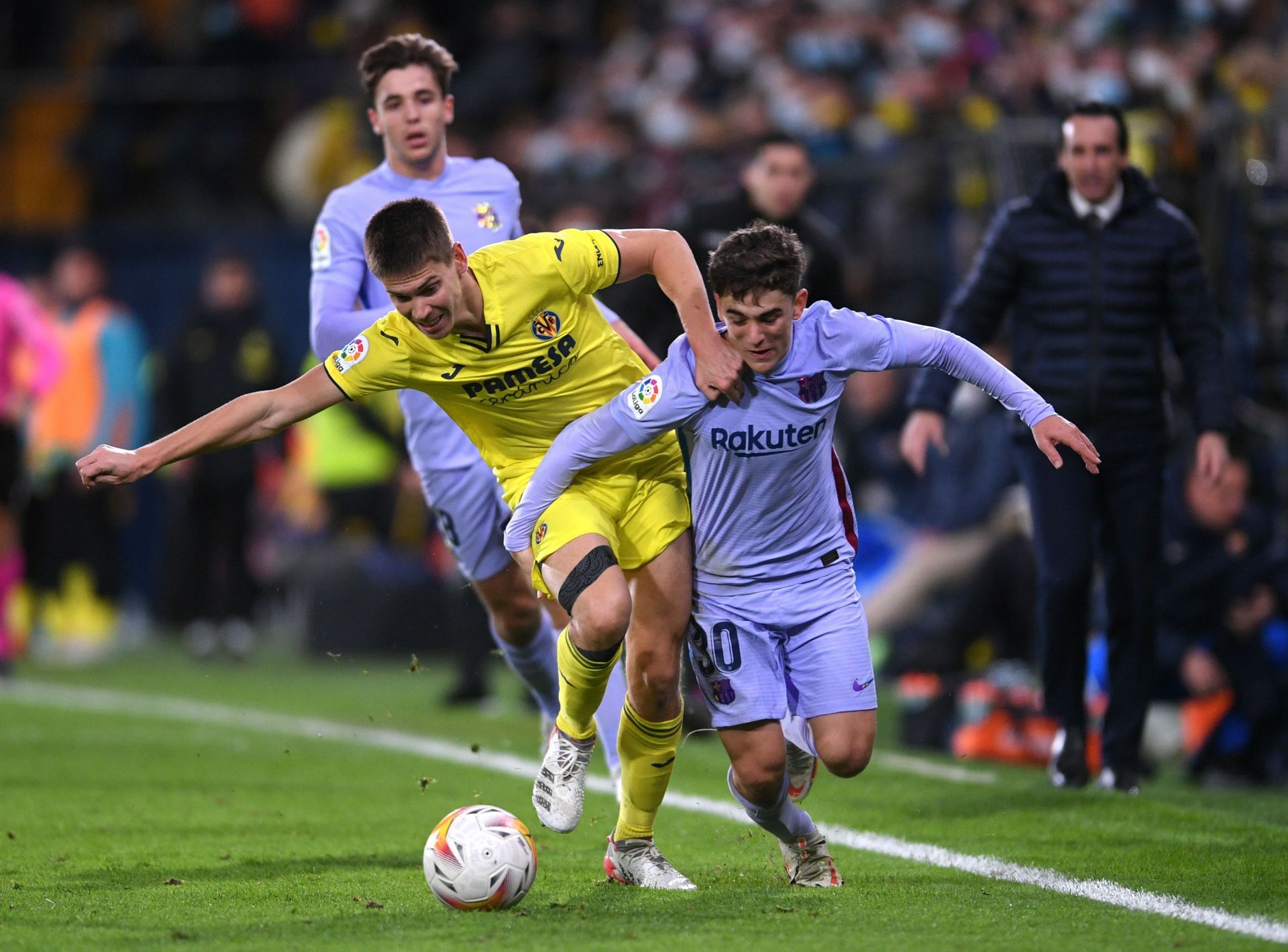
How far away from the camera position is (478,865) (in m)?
5.12

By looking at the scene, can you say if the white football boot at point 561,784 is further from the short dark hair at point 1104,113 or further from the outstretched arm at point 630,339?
the short dark hair at point 1104,113

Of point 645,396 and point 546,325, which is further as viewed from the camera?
point 546,325

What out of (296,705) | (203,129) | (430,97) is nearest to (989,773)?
(430,97)

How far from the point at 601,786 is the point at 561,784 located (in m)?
2.30

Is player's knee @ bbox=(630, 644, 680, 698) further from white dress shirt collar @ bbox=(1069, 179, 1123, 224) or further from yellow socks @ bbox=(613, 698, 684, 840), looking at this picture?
white dress shirt collar @ bbox=(1069, 179, 1123, 224)

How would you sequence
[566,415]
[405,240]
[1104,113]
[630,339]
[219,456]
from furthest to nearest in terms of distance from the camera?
[219,456] < [1104,113] < [630,339] < [566,415] < [405,240]

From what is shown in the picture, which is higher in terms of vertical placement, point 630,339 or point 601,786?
point 630,339

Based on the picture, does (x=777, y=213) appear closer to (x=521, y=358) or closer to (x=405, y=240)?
(x=521, y=358)

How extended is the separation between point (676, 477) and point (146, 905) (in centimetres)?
194

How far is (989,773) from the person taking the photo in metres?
8.19

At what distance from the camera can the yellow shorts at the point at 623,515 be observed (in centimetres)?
547

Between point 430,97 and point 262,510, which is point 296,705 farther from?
point 262,510

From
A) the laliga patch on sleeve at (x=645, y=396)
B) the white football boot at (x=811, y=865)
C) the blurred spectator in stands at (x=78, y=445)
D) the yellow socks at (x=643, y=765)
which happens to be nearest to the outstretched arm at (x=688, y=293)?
the laliga patch on sleeve at (x=645, y=396)

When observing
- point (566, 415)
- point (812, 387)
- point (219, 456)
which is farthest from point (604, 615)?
point (219, 456)
